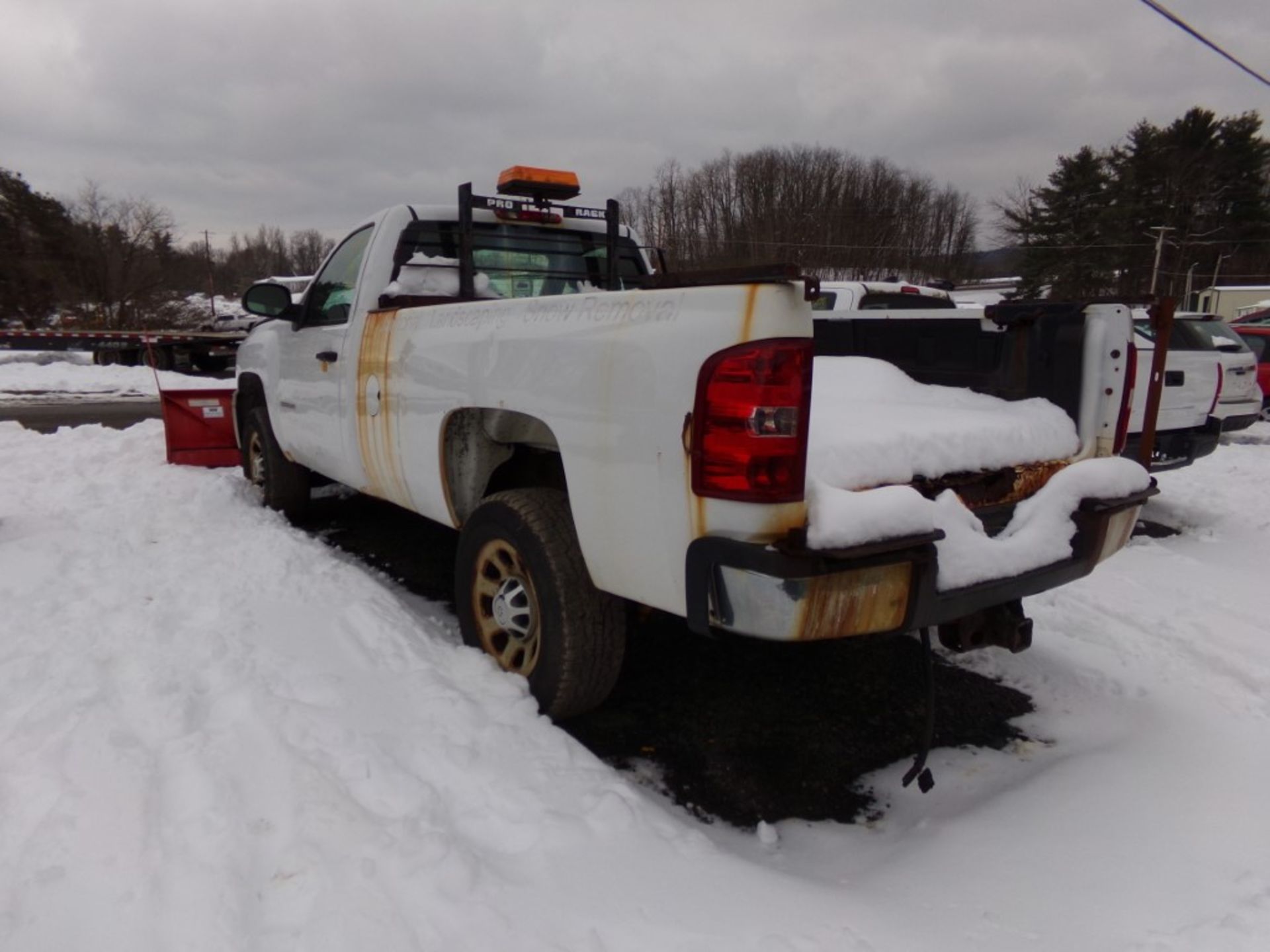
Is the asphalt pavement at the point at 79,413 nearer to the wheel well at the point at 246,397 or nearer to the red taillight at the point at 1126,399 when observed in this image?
the wheel well at the point at 246,397

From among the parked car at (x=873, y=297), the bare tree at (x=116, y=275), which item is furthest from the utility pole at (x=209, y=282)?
the parked car at (x=873, y=297)

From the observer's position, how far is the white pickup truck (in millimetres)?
2098

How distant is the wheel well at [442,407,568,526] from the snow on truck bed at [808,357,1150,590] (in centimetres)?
118

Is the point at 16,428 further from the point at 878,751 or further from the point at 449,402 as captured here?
the point at 878,751

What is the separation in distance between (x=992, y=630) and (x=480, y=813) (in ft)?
5.92

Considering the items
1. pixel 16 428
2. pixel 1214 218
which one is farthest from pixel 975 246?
pixel 16 428

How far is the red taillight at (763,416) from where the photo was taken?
207 cm

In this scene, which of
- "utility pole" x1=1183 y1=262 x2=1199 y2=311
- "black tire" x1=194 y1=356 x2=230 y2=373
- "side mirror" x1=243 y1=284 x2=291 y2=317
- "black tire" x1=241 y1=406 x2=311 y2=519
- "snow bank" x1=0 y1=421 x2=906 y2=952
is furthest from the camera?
"utility pole" x1=1183 y1=262 x2=1199 y2=311

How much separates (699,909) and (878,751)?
1.32 m

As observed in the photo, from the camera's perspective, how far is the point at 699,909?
203cm

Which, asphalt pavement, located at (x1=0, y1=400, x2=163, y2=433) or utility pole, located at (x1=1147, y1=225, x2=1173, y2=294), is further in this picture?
utility pole, located at (x1=1147, y1=225, x2=1173, y2=294)

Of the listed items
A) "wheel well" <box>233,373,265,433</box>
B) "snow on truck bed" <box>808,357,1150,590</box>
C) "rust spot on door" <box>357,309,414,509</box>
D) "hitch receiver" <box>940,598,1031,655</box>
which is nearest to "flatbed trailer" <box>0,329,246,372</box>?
"wheel well" <box>233,373,265,433</box>

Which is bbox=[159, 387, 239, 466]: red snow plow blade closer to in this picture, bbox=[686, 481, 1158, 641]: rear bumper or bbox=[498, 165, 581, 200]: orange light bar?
bbox=[498, 165, 581, 200]: orange light bar

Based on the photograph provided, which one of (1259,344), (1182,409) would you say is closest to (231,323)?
(1259,344)
